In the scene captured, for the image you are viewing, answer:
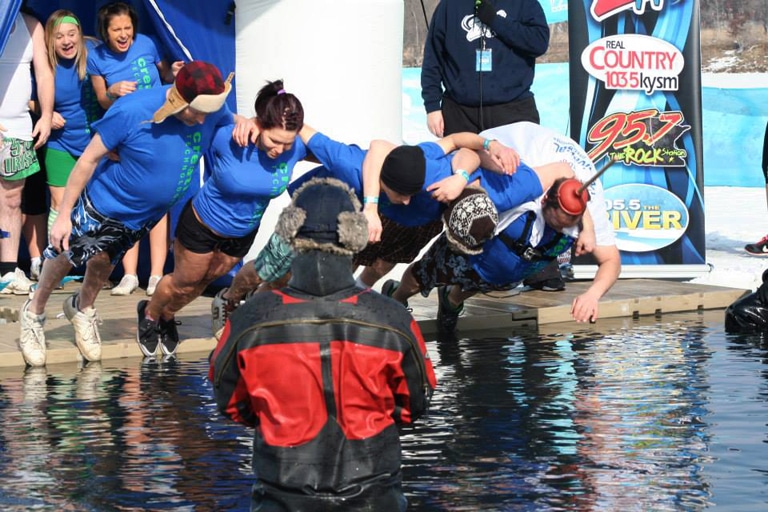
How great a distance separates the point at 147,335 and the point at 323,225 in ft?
15.0

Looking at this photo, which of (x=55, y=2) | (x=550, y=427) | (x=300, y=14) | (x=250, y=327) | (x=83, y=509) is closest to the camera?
(x=250, y=327)

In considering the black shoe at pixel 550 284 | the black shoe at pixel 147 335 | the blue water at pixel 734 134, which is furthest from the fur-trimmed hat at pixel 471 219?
the blue water at pixel 734 134

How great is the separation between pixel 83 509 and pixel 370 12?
18.3ft

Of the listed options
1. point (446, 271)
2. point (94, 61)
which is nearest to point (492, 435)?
point (446, 271)

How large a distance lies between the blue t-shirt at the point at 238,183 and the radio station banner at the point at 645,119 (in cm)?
422

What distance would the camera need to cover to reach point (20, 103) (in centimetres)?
998

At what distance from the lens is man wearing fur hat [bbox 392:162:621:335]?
24.0 feet

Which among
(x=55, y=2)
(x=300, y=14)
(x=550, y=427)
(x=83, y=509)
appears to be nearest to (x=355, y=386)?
(x=83, y=509)

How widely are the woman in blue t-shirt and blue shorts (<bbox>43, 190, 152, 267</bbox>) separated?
1979 millimetres

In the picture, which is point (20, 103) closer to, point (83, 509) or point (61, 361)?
point (61, 361)

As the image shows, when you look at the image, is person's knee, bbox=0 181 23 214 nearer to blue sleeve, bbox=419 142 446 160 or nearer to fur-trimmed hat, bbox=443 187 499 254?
blue sleeve, bbox=419 142 446 160

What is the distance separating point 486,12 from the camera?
31.3 feet

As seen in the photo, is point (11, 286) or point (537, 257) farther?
point (11, 286)

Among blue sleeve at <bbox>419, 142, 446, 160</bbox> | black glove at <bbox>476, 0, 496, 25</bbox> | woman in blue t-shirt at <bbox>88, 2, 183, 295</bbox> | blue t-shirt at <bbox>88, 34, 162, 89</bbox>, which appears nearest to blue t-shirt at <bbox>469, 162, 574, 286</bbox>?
blue sleeve at <bbox>419, 142, 446, 160</bbox>
